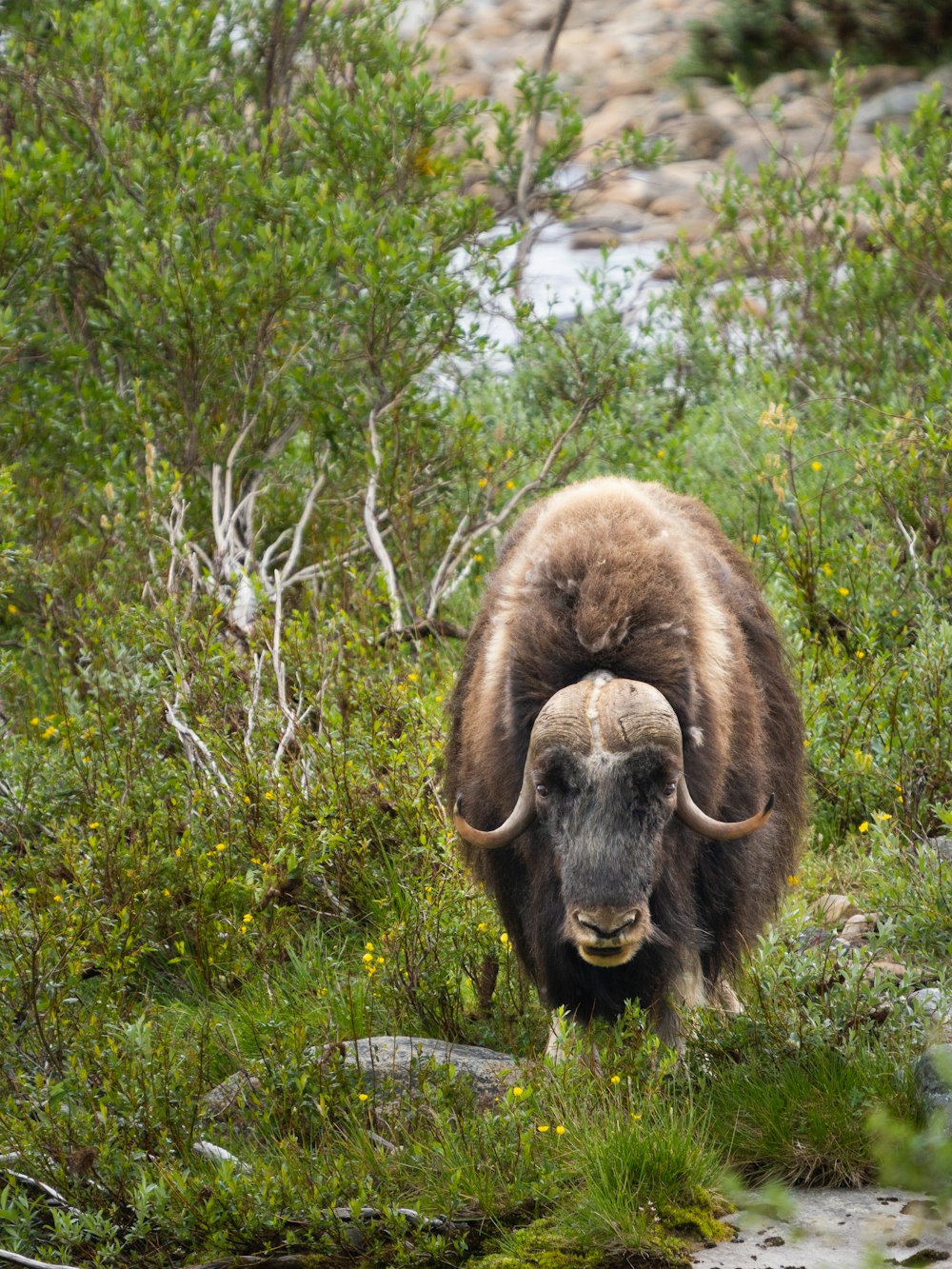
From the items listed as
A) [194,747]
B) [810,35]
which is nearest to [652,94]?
[810,35]

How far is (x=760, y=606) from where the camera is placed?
4945 millimetres

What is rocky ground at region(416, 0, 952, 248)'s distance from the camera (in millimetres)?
19344

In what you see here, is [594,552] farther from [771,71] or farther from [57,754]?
[771,71]

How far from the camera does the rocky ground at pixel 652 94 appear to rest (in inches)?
762

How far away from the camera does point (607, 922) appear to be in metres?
3.65

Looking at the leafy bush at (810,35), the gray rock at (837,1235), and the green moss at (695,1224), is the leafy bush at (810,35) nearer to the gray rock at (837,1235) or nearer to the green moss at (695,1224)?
the gray rock at (837,1235)

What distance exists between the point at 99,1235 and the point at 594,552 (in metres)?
2.08

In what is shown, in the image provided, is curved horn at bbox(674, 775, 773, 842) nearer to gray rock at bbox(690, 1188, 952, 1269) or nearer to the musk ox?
the musk ox

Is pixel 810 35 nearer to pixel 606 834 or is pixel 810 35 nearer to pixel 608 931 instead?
pixel 606 834

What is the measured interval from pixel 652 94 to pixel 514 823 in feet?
68.6

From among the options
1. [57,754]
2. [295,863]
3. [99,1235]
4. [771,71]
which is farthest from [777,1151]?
[771,71]

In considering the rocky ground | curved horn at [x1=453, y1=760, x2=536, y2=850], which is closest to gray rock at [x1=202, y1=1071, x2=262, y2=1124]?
curved horn at [x1=453, y1=760, x2=536, y2=850]

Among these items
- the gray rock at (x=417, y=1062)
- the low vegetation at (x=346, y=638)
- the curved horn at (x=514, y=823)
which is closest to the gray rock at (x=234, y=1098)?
the low vegetation at (x=346, y=638)

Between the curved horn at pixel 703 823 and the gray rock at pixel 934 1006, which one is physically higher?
the curved horn at pixel 703 823
